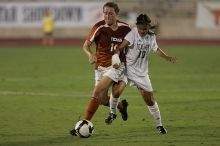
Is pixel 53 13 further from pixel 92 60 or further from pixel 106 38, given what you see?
pixel 92 60

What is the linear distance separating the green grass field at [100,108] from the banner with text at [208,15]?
44.3 ft

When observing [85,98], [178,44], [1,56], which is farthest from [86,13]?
[85,98]

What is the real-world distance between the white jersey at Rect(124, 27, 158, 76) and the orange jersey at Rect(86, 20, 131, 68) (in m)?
0.21

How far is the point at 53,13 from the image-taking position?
41438 millimetres

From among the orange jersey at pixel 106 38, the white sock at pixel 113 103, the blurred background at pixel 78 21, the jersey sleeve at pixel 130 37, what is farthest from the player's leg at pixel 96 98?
the blurred background at pixel 78 21

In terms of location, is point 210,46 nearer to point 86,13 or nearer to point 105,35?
point 86,13

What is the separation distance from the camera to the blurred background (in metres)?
40.8

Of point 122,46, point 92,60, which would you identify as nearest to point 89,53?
point 92,60

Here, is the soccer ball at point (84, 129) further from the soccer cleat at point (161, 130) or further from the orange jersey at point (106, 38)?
the orange jersey at point (106, 38)

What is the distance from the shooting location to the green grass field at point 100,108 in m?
10.5

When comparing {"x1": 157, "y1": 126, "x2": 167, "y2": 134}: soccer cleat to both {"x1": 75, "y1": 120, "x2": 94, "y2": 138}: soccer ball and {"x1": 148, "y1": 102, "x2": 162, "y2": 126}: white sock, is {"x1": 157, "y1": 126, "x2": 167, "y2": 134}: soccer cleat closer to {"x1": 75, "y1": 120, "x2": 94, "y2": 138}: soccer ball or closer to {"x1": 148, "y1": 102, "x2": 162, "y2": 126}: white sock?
{"x1": 148, "y1": 102, "x2": 162, "y2": 126}: white sock

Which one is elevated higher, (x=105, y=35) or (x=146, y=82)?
(x=105, y=35)

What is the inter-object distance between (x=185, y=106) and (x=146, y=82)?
12.8 ft

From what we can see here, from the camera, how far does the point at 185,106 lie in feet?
48.5
